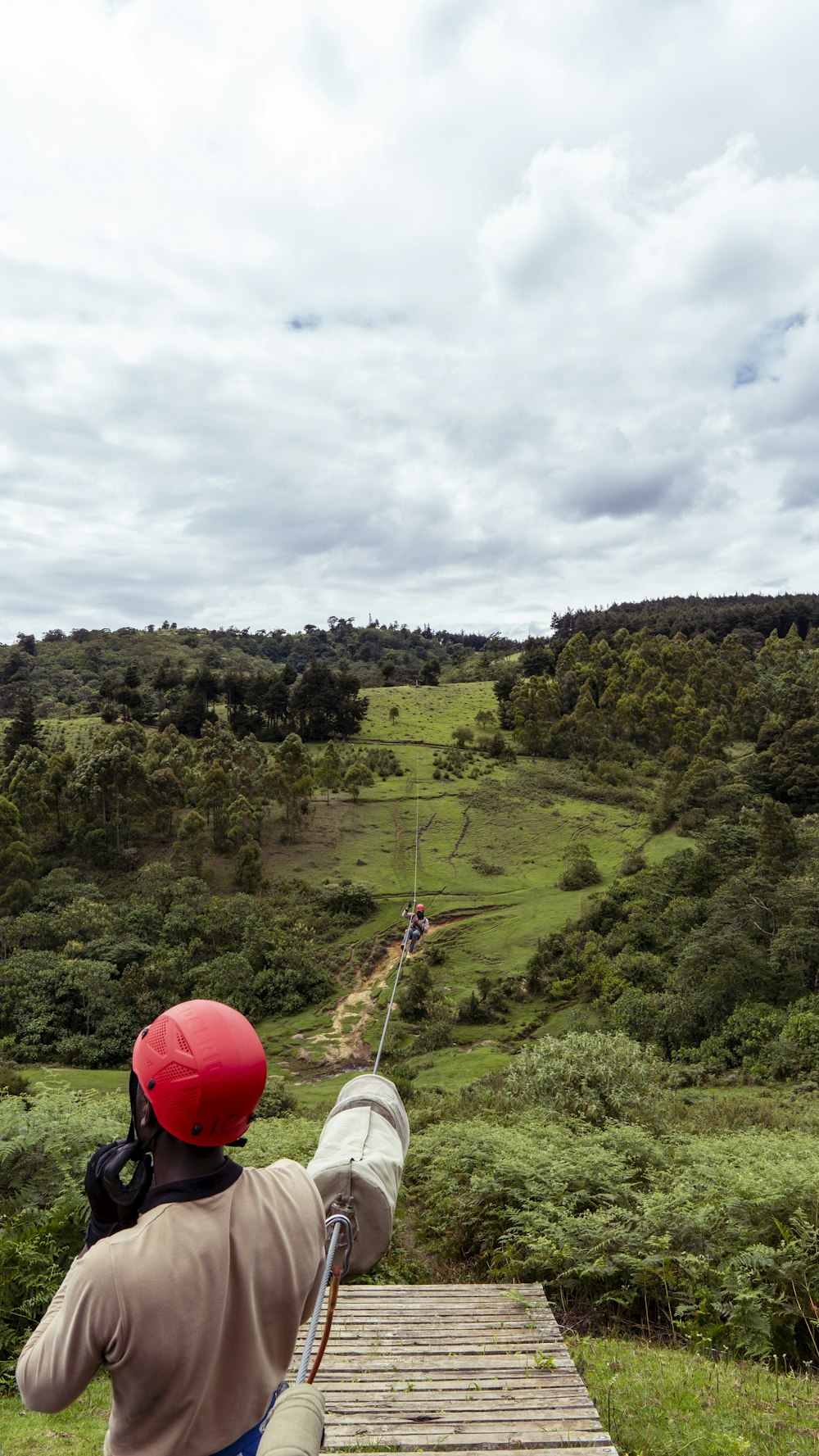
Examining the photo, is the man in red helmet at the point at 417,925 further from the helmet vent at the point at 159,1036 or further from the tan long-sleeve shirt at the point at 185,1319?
the helmet vent at the point at 159,1036

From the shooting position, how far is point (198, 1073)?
1946mm

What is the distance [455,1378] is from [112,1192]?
12.1 ft

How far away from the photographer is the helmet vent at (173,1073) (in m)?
1.96

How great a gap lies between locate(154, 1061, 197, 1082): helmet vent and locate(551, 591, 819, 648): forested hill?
304 ft

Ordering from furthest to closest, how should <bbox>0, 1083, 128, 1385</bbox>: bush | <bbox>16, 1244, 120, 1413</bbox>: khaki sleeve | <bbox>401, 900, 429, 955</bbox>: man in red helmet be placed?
<bbox>401, 900, 429, 955</bbox>: man in red helmet < <bbox>0, 1083, 128, 1385</bbox>: bush < <bbox>16, 1244, 120, 1413</bbox>: khaki sleeve

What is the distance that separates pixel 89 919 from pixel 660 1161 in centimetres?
2805

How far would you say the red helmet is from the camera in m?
1.95

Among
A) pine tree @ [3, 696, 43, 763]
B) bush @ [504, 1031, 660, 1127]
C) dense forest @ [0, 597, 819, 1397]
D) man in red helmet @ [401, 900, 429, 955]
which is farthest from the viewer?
pine tree @ [3, 696, 43, 763]

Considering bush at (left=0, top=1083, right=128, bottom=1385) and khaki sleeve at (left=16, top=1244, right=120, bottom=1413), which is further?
bush at (left=0, top=1083, right=128, bottom=1385)

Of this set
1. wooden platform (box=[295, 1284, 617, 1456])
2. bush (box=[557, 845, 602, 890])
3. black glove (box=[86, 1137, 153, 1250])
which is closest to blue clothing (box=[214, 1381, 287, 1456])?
black glove (box=[86, 1137, 153, 1250])

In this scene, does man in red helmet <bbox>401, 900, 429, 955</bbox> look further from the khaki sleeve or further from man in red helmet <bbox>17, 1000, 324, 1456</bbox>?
the khaki sleeve

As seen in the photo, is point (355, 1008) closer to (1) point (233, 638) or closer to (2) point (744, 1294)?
(2) point (744, 1294)

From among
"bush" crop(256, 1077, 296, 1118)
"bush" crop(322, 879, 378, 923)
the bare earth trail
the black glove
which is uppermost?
the black glove

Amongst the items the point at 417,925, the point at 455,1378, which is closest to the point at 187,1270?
the point at 455,1378
